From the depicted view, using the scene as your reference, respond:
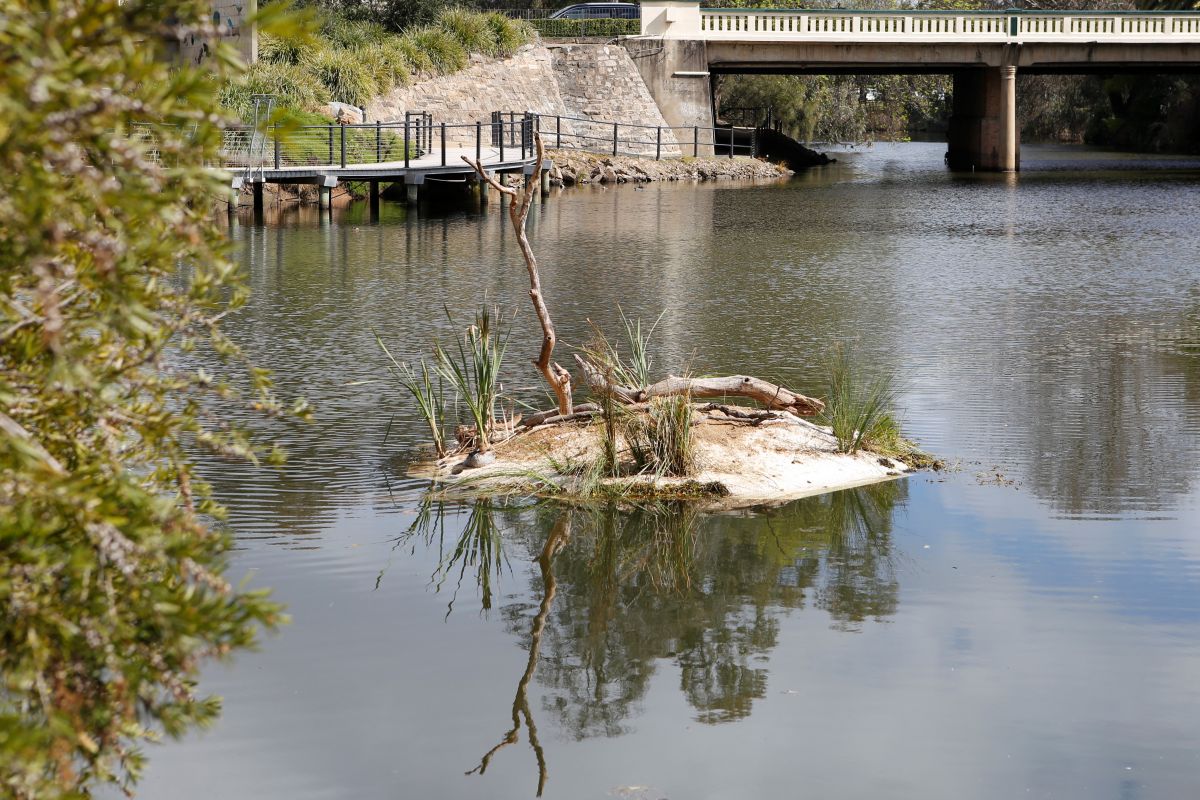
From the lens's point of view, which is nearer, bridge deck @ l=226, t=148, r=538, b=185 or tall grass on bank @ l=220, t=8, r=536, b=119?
bridge deck @ l=226, t=148, r=538, b=185

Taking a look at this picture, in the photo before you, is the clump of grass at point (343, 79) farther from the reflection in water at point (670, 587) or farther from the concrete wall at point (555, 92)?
the reflection in water at point (670, 587)

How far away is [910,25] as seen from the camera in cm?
4084

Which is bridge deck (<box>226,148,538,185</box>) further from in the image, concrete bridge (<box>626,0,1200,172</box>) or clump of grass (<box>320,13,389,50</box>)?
concrete bridge (<box>626,0,1200,172</box>)

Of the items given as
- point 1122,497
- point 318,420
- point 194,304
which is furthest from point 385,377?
point 194,304

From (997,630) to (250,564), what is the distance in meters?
3.39

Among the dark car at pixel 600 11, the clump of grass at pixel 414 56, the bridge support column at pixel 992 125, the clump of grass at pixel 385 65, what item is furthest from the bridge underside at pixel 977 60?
the clump of grass at pixel 385 65

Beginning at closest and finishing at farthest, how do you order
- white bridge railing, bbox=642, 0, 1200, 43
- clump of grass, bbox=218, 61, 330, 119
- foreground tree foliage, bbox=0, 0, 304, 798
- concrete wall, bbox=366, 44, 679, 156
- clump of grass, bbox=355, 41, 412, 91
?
foreground tree foliage, bbox=0, 0, 304, 798, clump of grass, bbox=218, 61, 330, 119, clump of grass, bbox=355, 41, 412, 91, concrete wall, bbox=366, 44, 679, 156, white bridge railing, bbox=642, 0, 1200, 43

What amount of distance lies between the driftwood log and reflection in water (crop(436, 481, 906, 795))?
3.08 feet

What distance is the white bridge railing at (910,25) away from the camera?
133ft

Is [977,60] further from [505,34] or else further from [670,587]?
[670,587]

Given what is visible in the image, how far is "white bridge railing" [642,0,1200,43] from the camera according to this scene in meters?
40.4

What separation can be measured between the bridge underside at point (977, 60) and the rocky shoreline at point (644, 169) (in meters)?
2.89

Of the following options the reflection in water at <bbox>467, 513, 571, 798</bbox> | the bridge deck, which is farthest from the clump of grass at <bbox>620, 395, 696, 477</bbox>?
the bridge deck

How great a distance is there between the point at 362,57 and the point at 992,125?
704 inches
